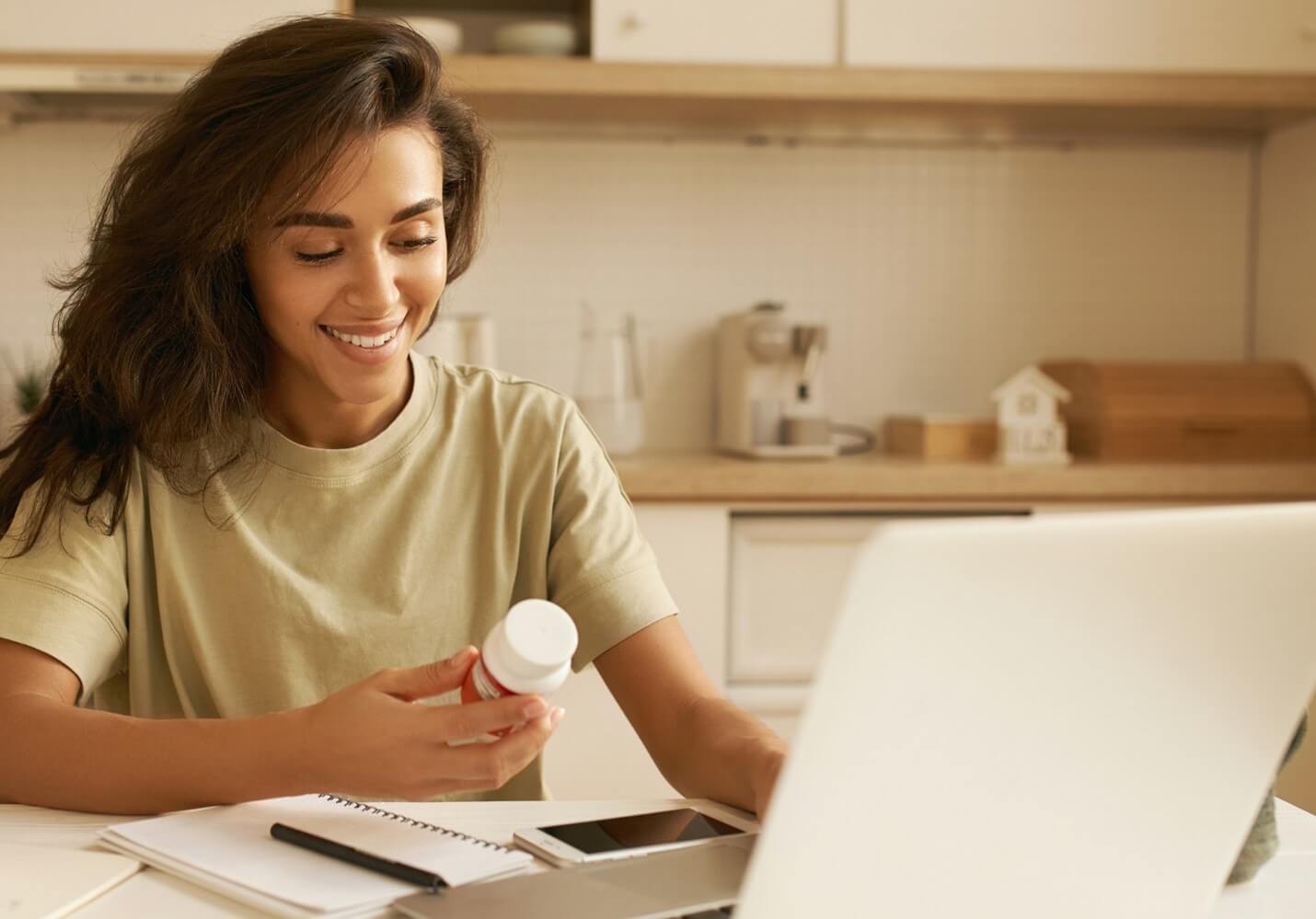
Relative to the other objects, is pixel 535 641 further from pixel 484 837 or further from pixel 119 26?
pixel 119 26

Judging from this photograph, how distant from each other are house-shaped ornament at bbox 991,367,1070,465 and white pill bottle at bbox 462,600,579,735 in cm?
196

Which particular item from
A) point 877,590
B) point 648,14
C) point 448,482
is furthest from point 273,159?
point 648,14

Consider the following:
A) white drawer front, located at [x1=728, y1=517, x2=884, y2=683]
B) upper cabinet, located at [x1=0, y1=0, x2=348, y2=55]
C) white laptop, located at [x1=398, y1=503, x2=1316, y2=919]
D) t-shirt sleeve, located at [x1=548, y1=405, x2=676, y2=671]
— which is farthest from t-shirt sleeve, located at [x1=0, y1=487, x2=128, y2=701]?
upper cabinet, located at [x1=0, y1=0, x2=348, y2=55]

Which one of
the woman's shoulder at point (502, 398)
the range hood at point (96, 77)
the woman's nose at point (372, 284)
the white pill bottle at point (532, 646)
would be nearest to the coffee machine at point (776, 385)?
the range hood at point (96, 77)

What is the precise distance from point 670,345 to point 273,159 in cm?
177

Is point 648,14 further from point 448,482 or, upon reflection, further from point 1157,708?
point 1157,708

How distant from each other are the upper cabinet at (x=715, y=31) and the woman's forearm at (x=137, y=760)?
5.79 feet

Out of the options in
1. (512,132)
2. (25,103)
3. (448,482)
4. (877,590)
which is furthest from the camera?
(512,132)

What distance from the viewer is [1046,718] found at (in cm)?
56

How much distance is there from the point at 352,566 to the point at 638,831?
0.49 metres

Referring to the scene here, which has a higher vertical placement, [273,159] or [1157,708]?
[273,159]

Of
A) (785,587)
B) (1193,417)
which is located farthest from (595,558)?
(1193,417)

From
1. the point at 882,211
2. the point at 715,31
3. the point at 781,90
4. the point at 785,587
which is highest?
the point at 715,31

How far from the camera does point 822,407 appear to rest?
2664 millimetres
